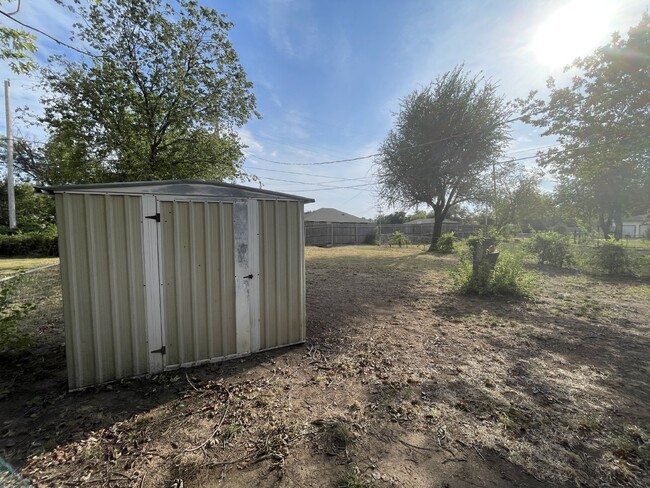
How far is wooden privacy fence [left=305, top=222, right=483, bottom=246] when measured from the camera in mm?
20938

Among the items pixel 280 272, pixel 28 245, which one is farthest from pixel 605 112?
pixel 28 245

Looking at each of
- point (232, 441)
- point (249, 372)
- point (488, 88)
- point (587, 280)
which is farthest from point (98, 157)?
point (488, 88)

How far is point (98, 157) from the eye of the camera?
25.2 ft

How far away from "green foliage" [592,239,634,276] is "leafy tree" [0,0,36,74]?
12919 millimetres

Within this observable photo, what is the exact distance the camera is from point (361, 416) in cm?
217

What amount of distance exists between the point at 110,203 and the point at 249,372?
198 centimetres

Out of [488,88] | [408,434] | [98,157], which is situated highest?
[488,88]

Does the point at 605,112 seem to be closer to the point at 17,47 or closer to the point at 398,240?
the point at 17,47

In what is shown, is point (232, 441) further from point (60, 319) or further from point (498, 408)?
point (60, 319)

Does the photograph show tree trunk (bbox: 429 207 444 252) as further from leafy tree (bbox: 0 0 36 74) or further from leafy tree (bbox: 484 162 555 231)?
leafy tree (bbox: 0 0 36 74)

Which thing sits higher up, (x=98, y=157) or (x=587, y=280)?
(x=98, y=157)

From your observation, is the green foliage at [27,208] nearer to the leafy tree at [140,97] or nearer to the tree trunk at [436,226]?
the leafy tree at [140,97]

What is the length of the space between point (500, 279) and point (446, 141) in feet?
35.2

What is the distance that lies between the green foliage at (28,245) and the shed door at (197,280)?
13964 millimetres
